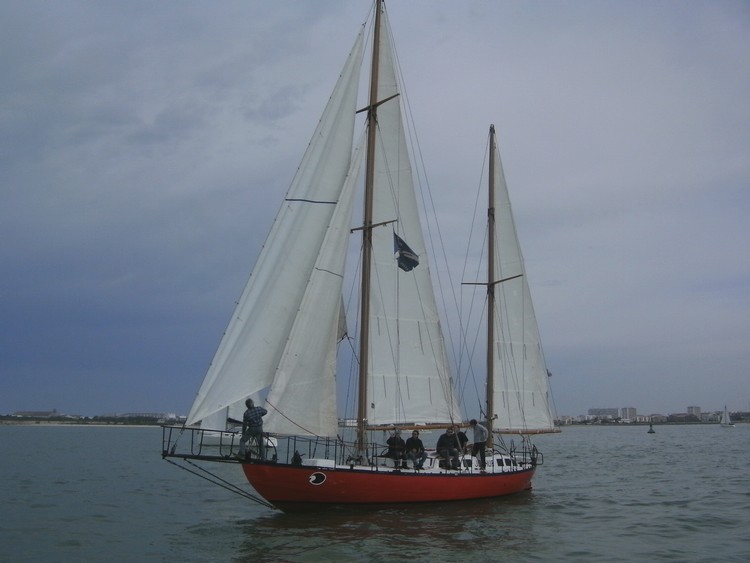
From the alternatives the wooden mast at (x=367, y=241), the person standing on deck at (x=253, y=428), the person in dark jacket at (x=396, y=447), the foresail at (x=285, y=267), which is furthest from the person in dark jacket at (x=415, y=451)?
the foresail at (x=285, y=267)

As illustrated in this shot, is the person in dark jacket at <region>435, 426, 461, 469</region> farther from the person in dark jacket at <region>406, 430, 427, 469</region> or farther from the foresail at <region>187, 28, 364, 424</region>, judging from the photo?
the foresail at <region>187, 28, 364, 424</region>

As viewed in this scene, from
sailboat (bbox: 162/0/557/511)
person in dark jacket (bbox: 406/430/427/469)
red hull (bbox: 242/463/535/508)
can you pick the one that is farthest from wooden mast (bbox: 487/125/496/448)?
red hull (bbox: 242/463/535/508)

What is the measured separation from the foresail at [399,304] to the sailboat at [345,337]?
1.4 inches

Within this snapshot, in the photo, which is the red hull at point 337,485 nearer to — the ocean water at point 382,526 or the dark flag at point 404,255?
the ocean water at point 382,526

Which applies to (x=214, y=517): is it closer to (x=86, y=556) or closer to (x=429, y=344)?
(x=86, y=556)

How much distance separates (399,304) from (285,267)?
15.5 feet

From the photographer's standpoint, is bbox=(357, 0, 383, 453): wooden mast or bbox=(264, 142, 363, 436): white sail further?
bbox=(357, 0, 383, 453): wooden mast

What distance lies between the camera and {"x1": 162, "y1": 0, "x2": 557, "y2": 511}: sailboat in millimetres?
20469

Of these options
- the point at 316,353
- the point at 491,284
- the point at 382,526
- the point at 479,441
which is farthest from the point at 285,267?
the point at 491,284

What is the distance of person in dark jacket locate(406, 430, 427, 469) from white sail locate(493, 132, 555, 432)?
30.3 feet

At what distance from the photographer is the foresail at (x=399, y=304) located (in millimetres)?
23969

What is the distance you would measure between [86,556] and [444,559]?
8.41 m

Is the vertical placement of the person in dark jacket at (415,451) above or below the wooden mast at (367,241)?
below

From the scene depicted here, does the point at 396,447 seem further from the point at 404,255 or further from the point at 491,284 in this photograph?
the point at 491,284
